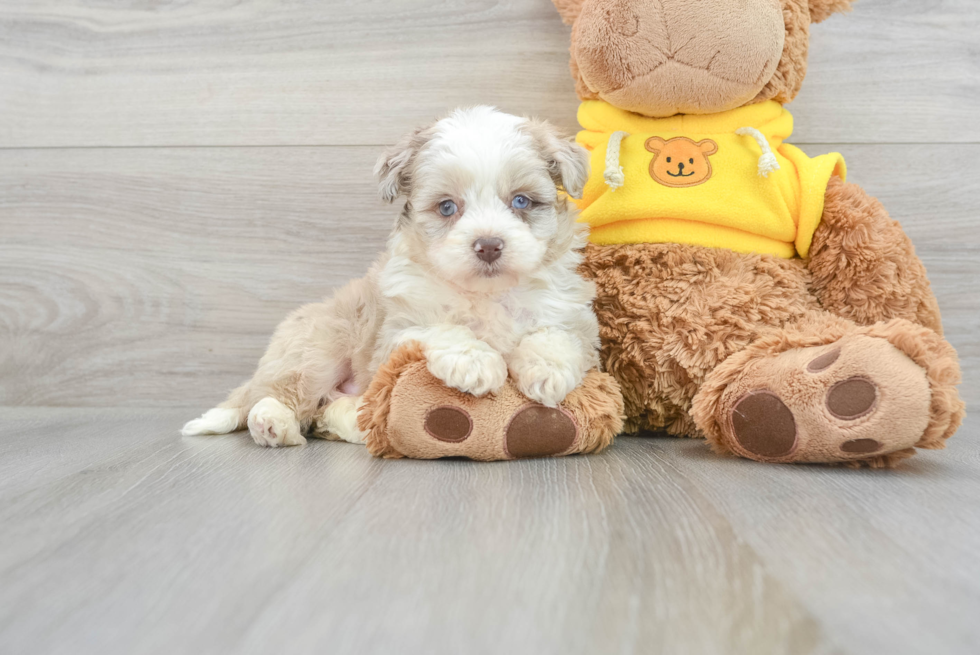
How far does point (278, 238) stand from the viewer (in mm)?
2125

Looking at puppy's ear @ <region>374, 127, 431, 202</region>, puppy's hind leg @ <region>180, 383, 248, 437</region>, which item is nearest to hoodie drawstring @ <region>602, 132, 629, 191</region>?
puppy's ear @ <region>374, 127, 431, 202</region>

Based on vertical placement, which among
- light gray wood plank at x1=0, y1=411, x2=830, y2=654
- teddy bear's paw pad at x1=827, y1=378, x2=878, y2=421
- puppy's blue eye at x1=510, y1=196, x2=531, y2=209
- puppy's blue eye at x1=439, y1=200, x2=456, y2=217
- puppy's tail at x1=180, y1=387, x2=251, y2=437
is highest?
puppy's blue eye at x1=510, y1=196, x2=531, y2=209

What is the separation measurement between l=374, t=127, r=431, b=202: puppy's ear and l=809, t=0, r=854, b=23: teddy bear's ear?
95 cm

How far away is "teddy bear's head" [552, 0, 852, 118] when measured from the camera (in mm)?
1459

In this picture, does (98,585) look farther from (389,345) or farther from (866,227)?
(866,227)

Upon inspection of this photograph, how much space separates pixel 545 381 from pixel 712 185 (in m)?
0.60

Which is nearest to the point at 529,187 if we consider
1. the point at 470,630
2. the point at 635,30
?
the point at 635,30

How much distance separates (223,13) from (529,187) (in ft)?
4.15

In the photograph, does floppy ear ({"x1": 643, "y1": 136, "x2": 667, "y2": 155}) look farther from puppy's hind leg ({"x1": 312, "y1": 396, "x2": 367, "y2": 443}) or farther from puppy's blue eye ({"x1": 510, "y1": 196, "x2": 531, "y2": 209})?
puppy's hind leg ({"x1": 312, "y1": 396, "x2": 367, "y2": 443})

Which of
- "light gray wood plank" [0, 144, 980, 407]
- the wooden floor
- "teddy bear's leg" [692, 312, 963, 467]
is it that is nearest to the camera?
the wooden floor

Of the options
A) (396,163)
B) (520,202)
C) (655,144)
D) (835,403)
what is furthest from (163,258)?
(835,403)

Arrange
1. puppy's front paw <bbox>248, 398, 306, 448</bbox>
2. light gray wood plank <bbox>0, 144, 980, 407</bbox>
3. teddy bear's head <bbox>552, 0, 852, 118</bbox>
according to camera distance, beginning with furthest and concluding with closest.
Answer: light gray wood plank <bbox>0, 144, 980, 407</bbox> < puppy's front paw <bbox>248, 398, 306, 448</bbox> < teddy bear's head <bbox>552, 0, 852, 118</bbox>

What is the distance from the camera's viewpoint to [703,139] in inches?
62.3

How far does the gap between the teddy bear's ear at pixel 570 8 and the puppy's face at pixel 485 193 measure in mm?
357
